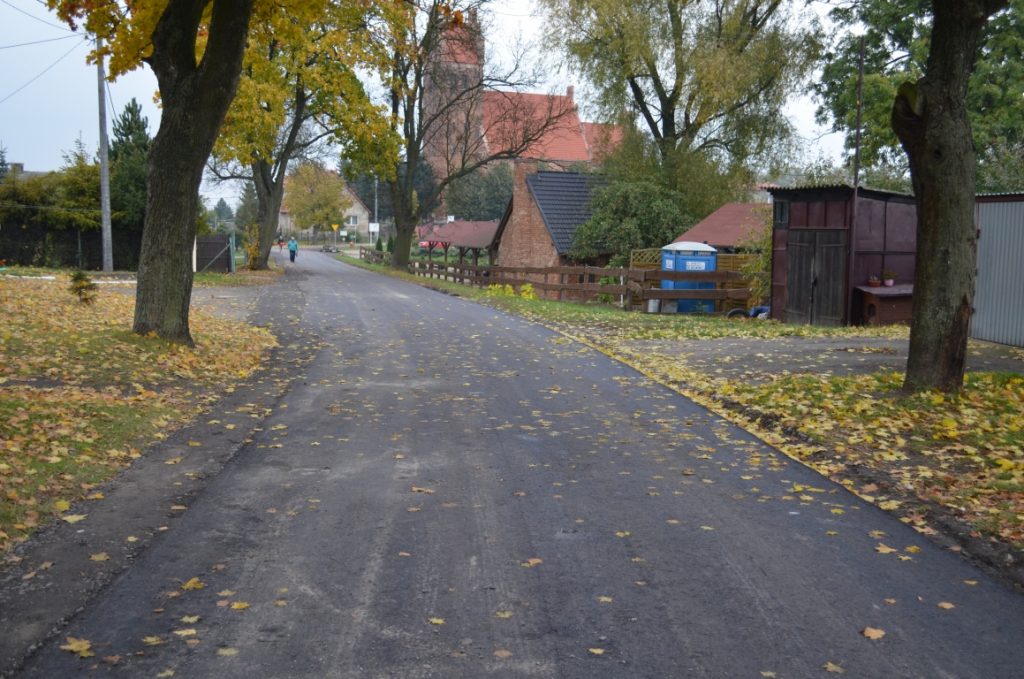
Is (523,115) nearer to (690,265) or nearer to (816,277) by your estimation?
(690,265)

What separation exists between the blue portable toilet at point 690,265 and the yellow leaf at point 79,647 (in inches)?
1013

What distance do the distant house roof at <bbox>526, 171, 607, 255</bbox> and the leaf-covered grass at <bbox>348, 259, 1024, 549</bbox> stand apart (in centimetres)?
2712

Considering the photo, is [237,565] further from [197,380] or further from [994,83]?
[994,83]

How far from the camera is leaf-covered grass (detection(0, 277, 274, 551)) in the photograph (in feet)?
22.4

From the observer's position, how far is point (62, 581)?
16.8ft

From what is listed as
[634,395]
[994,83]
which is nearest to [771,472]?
[634,395]

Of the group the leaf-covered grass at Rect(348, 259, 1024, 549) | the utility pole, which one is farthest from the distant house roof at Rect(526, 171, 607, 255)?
the leaf-covered grass at Rect(348, 259, 1024, 549)

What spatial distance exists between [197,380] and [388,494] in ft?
18.8

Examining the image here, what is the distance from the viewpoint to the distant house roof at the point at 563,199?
138 feet

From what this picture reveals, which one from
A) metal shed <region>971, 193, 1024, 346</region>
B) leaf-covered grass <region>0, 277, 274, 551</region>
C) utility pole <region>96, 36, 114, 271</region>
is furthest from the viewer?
utility pole <region>96, 36, 114, 271</region>

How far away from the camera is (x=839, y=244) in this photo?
2250 cm

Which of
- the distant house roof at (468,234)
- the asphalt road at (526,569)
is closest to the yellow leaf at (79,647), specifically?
the asphalt road at (526,569)

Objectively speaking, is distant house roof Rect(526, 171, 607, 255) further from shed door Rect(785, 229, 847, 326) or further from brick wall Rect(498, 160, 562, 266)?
shed door Rect(785, 229, 847, 326)

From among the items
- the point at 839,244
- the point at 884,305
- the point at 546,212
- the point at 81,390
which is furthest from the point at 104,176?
the point at 884,305
